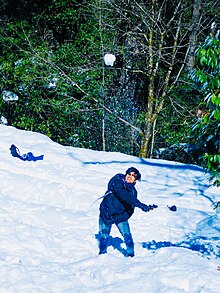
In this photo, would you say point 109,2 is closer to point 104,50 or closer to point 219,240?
point 104,50

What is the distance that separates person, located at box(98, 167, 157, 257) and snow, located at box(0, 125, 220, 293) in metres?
0.45

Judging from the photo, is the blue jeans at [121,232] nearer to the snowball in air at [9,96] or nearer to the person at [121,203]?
the person at [121,203]

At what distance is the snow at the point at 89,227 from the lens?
5.23 meters

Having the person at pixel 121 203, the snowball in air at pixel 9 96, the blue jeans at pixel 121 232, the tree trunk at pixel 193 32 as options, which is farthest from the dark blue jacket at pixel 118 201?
the snowball in air at pixel 9 96

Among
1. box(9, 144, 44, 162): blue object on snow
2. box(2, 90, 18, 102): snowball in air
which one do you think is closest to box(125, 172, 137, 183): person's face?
box(9, 144, 44, 162): blue object on snow

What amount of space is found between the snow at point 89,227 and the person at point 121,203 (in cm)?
45

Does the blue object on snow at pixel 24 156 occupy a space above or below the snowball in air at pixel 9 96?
below

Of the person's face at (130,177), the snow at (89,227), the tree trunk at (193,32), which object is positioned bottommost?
the snow at (89,227)

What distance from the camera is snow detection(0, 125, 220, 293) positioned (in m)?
5.23

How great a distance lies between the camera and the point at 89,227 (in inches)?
292

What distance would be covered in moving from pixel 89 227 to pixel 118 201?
1706 millimetres

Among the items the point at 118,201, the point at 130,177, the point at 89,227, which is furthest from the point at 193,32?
the point at 118,201

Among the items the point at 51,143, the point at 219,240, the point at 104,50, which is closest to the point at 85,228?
the point at 219,240

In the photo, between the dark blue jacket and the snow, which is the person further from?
the snow
